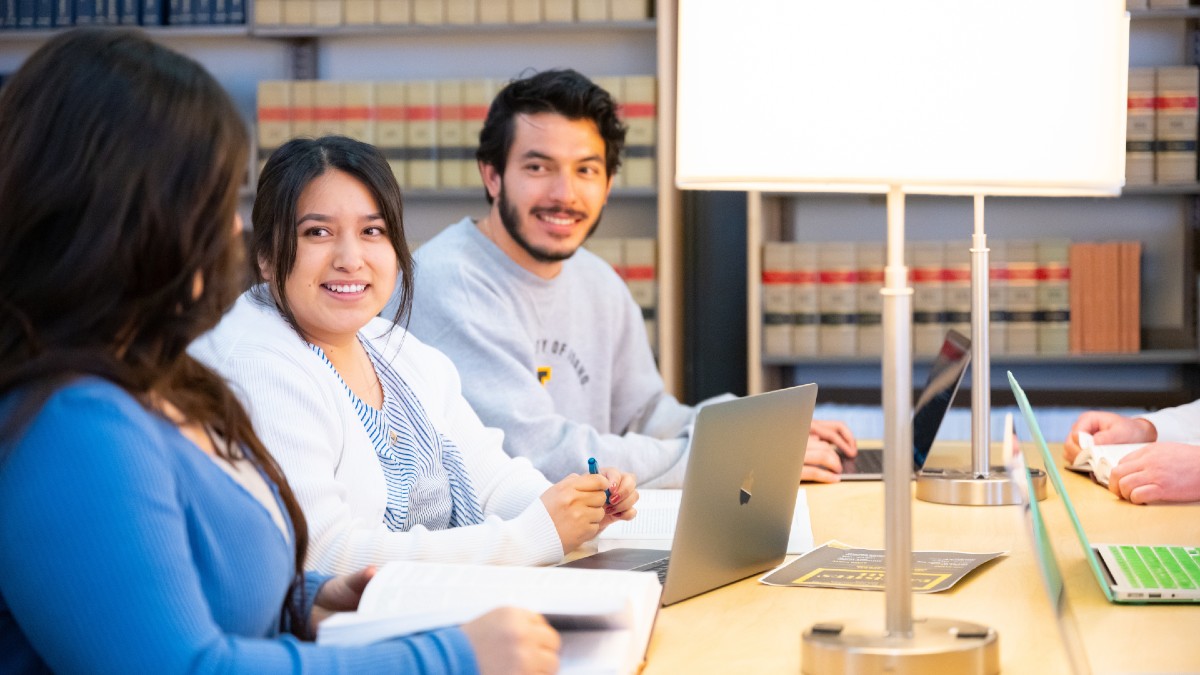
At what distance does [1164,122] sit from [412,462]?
2.56m

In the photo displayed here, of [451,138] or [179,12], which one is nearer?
[451,138]

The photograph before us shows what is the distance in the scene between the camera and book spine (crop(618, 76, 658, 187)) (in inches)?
141

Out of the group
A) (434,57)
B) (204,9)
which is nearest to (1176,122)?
(434,57)

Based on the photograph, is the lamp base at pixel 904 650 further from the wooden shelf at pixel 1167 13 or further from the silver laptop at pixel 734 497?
the wooden shelf at pixel 1167 13

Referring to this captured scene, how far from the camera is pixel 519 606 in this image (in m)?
0.98

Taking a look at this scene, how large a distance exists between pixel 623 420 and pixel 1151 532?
116 centimetres

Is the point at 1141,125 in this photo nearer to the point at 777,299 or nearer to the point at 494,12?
the point at 777,299

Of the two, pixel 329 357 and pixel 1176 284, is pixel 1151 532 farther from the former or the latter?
pixel 1176 284

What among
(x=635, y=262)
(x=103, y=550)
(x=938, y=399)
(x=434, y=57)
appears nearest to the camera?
(x=103, y=550)

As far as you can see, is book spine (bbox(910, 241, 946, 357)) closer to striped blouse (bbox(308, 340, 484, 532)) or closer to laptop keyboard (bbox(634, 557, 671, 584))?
striped blouse (bbox(308, 340, 484, 532))

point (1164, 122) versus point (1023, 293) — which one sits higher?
point (1164, 122)

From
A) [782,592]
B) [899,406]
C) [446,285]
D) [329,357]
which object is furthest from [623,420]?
[899,406]

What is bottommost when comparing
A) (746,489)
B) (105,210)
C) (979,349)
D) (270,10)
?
(746,489)

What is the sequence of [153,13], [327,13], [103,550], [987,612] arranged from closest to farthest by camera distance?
1. [103,550]
2. [987,612]
3. [327,13]
4. [153,13]
